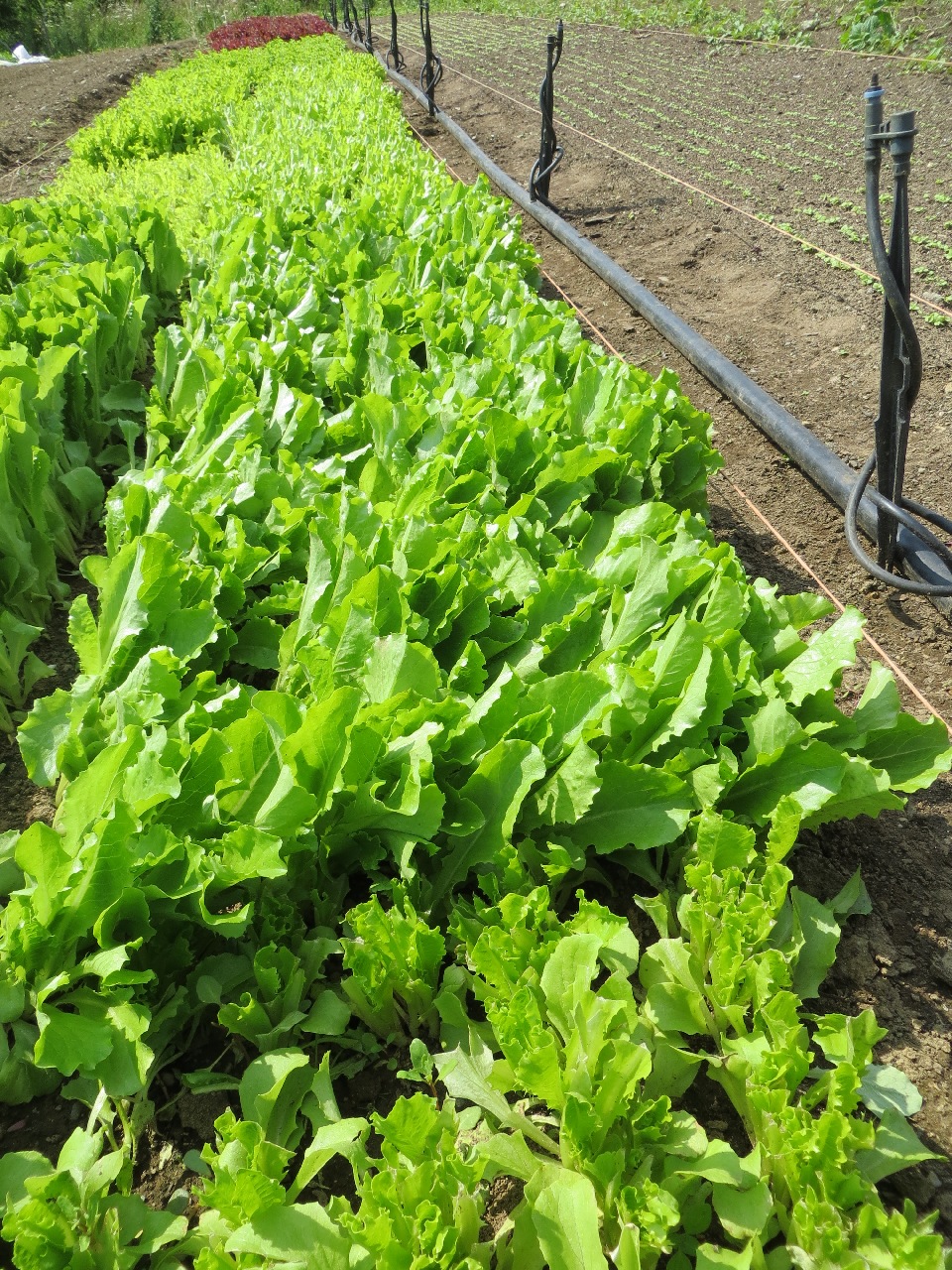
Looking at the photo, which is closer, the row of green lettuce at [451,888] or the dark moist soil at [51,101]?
the row of green lettuce at [451,888]

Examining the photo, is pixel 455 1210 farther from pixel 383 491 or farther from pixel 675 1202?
pixel 383 491

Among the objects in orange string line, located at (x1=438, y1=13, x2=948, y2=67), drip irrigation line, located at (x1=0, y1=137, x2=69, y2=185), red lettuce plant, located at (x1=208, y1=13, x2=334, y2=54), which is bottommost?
drip irrigation line, located at (x1=0, y1=137, x2=69, y2=185)

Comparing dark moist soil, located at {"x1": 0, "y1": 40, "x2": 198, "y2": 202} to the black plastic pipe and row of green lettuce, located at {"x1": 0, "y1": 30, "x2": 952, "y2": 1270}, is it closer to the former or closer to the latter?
the black plastic pipe

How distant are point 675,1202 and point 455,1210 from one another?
0.33 m

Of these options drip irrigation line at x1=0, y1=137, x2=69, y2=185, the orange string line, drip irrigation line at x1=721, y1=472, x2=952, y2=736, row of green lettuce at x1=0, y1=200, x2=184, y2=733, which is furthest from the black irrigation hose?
drip irrigation line at x1=0, y1=137, x2=69, y2=185

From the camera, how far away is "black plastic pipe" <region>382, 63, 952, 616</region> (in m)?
3.57

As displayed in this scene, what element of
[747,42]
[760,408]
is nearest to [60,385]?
[760,408]

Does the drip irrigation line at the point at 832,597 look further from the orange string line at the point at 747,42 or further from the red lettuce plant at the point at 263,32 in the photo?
the red lettuce plant at the point at 263,32

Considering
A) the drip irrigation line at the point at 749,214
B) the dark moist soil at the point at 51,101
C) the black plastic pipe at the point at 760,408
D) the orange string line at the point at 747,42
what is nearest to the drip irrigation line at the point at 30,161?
the dark moist soil at the point at 51,101

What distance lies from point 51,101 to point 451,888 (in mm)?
23937

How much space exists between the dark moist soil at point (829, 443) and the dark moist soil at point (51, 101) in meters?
7.96

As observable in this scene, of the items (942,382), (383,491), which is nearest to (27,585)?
(383,491)

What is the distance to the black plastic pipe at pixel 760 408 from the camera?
11.7 ft

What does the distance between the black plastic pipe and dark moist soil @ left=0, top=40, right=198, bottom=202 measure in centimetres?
933
